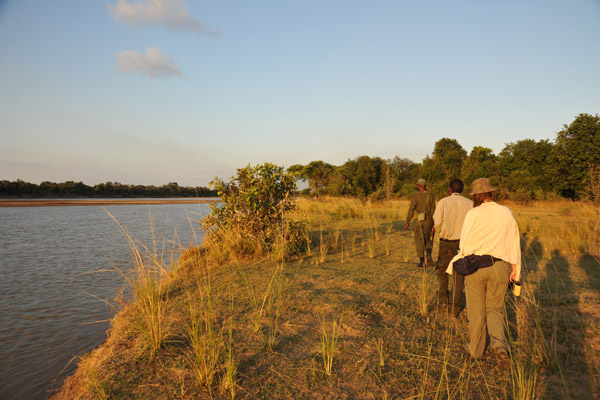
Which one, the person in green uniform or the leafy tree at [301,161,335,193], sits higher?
the leafy tree at [301,161,335,193]

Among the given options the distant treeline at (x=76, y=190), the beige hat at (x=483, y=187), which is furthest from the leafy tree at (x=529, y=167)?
the distant treeline at (x=76, y=190)

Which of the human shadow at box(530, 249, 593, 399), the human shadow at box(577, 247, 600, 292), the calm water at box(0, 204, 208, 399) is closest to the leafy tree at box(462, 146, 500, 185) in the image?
the human shadow at box(577, 247, 600, 292)

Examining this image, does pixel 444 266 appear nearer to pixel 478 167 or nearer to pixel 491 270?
pixel 491 270

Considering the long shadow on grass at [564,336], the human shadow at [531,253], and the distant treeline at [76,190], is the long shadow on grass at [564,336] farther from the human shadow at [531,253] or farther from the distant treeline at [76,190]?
the distant treeline at [76,190]

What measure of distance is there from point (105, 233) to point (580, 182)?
31.6 m

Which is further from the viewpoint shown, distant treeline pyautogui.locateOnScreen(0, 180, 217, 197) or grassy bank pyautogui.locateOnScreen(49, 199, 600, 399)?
distant treeline pyautogui.locateOnScreen(0, 180, 217, 197)

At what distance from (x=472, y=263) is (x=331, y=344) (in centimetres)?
184

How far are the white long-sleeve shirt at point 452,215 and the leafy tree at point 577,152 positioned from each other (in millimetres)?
23677

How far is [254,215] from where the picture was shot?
25.6 ft

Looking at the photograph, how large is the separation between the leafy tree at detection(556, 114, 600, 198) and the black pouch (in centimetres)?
2500

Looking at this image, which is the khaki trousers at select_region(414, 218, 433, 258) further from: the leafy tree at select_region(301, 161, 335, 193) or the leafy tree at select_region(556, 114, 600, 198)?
the leafy tree at select_region(301, 161, 335, 193)

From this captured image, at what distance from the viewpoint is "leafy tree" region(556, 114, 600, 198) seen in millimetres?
21562

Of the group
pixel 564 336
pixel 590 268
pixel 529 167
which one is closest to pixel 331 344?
pixel 564 336

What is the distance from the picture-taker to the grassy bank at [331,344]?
2725 mm
